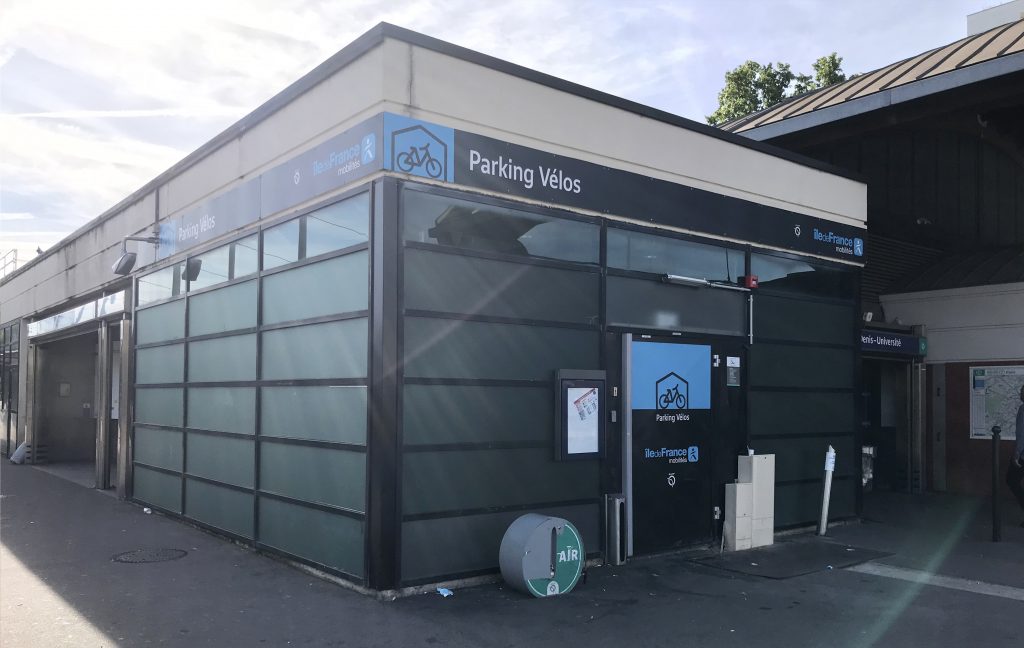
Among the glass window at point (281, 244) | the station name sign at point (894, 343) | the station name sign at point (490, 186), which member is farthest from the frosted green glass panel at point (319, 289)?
the station name sign at point (894, 343)

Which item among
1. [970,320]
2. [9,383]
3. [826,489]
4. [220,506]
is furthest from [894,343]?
[9,383]

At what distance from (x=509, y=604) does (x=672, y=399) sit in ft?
10.5

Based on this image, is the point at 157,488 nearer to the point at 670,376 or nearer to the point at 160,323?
the point at 160,323

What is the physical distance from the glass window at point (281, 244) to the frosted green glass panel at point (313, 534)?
7.97 feet

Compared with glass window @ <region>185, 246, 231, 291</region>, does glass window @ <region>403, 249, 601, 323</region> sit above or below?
below

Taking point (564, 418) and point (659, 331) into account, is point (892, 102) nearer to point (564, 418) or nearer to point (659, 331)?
point (659, 331)

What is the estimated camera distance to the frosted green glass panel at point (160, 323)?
1101 cm

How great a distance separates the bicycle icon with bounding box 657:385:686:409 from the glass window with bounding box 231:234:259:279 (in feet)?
15.0

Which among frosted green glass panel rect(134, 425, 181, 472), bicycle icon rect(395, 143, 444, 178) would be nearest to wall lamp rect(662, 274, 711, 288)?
bicycle icon rect(395, 143, 444, 178)

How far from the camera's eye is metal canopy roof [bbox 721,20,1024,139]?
982cm

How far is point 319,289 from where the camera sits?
7867 mm

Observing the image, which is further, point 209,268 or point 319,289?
point 209,268

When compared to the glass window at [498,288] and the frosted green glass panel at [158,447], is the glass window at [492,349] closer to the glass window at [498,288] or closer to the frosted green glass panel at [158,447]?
the glass window at [498,288]

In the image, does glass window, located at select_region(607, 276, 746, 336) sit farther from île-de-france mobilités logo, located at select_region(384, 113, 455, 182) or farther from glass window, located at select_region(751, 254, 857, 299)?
île-de-france mobilités logo, located at select_region(384, 113, 455, 182)
